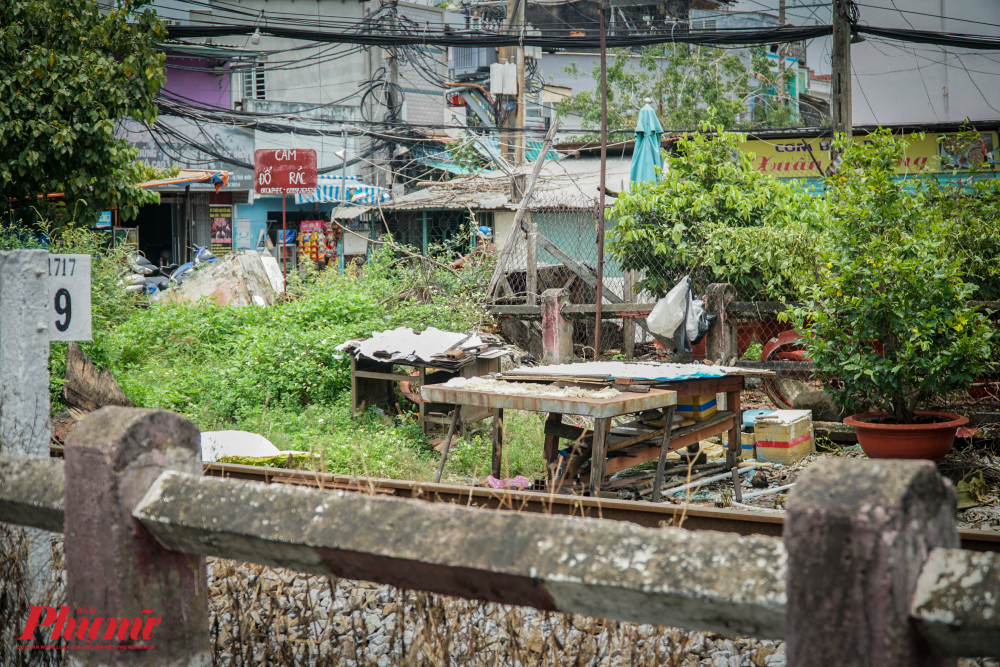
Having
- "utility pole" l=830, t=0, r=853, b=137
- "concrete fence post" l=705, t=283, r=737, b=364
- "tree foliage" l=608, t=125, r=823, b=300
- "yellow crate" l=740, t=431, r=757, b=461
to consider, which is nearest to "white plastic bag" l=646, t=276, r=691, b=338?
"concrete fence post" l=705, t=283, r=737, b=364

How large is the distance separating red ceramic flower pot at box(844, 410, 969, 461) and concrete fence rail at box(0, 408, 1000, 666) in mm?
5734

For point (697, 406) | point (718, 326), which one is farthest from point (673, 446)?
point (718, 326)

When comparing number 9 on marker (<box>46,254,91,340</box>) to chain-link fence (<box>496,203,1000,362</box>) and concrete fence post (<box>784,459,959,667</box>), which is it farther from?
chain-link fence (<box>496,203,1000,362</box>)

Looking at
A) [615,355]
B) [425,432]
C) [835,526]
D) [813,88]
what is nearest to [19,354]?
[835,526]

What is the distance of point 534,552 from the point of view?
5.77 feet

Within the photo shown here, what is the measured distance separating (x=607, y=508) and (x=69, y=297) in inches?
126

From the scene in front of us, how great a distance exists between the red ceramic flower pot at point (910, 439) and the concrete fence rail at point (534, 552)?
5.73 metres

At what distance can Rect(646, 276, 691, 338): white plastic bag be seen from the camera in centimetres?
945

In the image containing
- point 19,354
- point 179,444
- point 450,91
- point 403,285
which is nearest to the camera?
point 179,444

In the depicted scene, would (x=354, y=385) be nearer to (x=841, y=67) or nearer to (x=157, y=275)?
(x=841, y=67)

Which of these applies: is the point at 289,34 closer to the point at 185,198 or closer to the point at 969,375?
the point at 185,198

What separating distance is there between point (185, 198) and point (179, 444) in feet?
75.1

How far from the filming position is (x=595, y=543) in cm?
173

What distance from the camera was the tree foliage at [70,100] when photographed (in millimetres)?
9820
